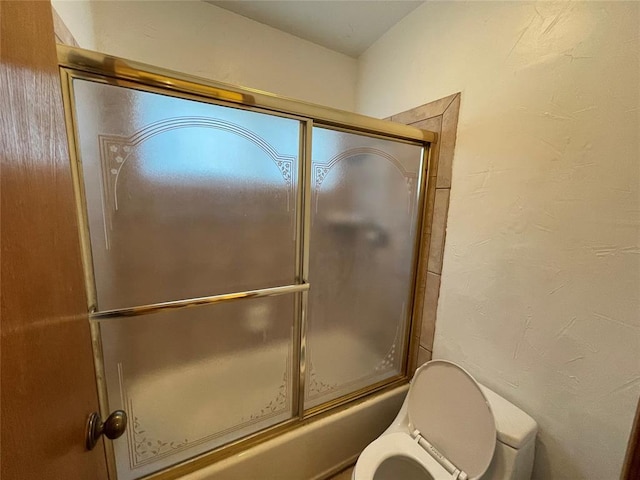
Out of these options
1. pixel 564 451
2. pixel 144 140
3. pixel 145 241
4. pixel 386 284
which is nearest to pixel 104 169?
pixel 144 140

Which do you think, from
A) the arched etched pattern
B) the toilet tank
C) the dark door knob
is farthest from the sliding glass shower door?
the toilet tank

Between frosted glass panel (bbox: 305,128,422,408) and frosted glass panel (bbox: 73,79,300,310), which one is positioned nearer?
frosted glass panel (bbox: 73,79,300,310)

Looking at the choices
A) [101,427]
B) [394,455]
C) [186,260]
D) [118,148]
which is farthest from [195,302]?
[394,455]

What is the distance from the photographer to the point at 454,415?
107 cm

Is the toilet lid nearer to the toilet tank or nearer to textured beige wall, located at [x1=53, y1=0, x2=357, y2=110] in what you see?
the toilet tank

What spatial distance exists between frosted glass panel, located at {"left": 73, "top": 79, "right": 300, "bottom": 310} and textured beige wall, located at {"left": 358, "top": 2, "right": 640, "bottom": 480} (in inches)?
32.8

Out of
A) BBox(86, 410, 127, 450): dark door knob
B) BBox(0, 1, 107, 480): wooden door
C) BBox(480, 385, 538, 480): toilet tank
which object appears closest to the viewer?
BBox(0, 1, 107, 480): wooden door

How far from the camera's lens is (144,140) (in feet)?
2.80

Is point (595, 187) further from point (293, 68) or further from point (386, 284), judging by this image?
point (293, 68)

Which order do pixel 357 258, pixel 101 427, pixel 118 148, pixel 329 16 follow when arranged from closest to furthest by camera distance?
pixel 101 427 < pixel 118 148 < pixel 357 258 < pixel 329 16

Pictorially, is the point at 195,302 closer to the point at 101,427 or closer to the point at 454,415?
the point at 101,427

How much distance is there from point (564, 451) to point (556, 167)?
1.03 m

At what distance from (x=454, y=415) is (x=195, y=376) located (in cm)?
107

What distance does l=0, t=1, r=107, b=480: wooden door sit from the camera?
0.97 feet
